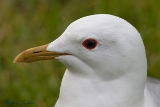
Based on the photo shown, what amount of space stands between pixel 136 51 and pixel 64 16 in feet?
5.03

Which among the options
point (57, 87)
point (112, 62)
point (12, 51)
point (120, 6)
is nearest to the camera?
point (112, 62)

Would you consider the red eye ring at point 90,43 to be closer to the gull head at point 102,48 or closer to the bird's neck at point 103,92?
the gull head at point 102,48

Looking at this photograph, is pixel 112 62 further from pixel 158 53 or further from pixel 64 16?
pixel 64 16

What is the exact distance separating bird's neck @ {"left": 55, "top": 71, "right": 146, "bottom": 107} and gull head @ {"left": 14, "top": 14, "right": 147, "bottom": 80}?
0.03 m

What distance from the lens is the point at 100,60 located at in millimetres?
1610

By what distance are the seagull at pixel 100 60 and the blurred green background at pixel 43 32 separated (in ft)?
2.59

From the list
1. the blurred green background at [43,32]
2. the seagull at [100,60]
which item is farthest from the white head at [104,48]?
the blurred green background at [43,32]

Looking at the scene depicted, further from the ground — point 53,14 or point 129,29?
point 53,14

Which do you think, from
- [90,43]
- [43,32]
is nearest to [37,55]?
[90,43]

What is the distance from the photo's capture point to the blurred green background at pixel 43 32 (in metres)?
2.52

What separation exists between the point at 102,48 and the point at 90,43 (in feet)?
0.16

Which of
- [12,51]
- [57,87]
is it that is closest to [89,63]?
[57,87]

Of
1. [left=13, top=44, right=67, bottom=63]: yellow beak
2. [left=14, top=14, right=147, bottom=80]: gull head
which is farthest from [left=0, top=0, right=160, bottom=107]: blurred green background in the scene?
[left=14, top=14, right=147, bottom=80]: gull head

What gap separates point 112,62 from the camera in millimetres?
1605
